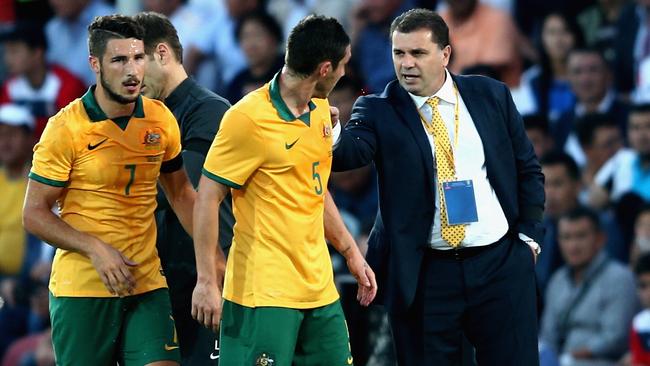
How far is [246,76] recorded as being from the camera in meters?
11.9

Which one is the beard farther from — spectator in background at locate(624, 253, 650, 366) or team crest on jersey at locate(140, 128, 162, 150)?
spectator in background at locate(624, 253, 650, 366)

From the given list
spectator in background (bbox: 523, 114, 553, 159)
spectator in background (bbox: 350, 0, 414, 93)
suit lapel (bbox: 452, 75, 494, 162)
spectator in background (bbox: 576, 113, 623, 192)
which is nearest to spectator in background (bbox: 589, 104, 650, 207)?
spectator in background (bbox: 576, 113, 623, 192)

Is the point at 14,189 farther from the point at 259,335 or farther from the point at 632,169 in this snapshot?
the point at 259,335

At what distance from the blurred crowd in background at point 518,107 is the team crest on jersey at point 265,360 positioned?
343 centimetres

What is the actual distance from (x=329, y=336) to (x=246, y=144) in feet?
2.79

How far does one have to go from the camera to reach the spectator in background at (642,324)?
9086 mm

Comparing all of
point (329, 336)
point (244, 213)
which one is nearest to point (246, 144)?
point (244, 213)

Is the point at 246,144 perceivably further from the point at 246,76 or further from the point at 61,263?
the point at 246,76

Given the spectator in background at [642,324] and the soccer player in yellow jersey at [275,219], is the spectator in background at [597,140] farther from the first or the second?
the soccer player in yellow jersey at [275,219]

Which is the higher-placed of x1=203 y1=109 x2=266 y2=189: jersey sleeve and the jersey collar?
the jersey collar

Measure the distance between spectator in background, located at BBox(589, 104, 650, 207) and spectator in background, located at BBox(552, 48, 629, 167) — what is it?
34 centimetres

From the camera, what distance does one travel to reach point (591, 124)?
10391 millimetres

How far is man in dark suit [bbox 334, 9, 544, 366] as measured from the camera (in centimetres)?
611

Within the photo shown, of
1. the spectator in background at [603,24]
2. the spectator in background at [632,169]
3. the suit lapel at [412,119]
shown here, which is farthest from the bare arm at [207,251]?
the spectator in background at [603,24]
